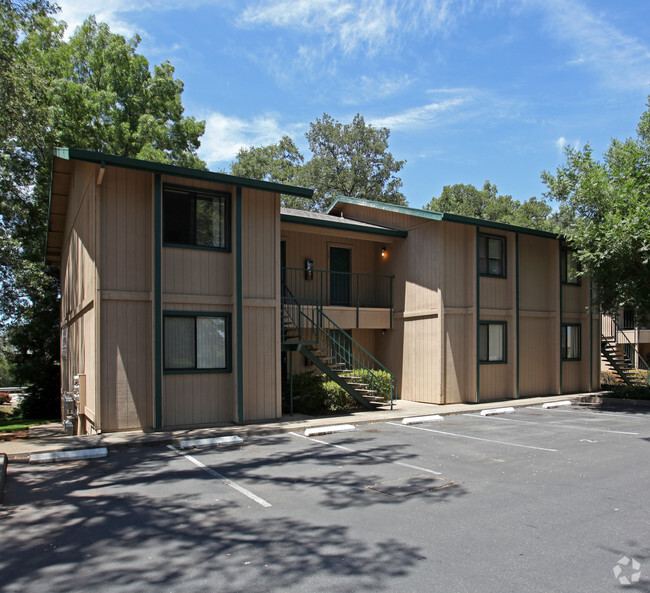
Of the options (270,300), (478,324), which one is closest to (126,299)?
(270,300)

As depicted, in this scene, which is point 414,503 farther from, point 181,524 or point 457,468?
point 181,524

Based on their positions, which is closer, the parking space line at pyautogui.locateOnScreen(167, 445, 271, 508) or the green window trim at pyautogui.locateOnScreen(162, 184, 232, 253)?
the parking space line at pyautogui.locateOnScreen(167, 445, 271, 508)

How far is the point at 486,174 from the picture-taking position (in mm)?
48812

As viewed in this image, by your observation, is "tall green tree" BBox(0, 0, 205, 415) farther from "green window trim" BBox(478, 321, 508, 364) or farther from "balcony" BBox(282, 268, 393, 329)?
Result: "green window trim" BBox(478, 321, 508, 364)

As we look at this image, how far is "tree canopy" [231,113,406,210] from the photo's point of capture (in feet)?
136

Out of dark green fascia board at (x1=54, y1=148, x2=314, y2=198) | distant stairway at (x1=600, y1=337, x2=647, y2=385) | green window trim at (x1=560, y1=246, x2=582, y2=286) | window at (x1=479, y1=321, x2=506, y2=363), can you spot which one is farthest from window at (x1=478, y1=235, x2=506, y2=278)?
distant stairway at (x1=600, y1=337, x2=647, y2=385)

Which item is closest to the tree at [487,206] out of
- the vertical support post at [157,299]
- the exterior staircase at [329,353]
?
the exterior staircase at [329,353]

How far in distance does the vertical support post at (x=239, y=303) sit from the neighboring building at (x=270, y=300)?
0.03 meters

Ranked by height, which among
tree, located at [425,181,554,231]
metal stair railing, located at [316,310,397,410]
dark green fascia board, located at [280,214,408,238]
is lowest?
metal stair railing, located at [316,310,397,410]

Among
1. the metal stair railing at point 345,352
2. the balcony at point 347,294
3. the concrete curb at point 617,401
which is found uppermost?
the balcony at point 347,294

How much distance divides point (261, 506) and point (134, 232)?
6.92 meters

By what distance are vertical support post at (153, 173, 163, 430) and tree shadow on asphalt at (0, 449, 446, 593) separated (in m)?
3.76

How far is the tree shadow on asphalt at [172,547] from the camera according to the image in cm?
430

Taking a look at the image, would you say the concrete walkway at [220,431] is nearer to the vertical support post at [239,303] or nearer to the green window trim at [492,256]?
the vertical support post at [239,303]
